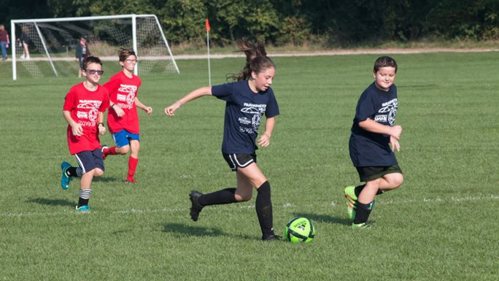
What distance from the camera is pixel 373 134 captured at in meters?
A: 10.1

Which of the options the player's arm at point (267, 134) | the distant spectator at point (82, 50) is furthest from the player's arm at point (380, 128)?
the distant spectator at point (82, 50)

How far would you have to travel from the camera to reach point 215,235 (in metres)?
9.73

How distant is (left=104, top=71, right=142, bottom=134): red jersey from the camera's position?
1439 centimetres

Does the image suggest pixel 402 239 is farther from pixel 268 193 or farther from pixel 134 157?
pixel 134 157

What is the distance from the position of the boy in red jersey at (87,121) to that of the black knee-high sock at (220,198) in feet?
6.16

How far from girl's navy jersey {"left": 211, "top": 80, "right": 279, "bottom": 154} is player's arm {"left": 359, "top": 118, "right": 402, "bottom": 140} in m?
1.01

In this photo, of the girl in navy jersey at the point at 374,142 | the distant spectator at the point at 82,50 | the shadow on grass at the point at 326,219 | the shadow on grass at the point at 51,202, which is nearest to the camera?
the girl in navy jersey at the point at 374,142

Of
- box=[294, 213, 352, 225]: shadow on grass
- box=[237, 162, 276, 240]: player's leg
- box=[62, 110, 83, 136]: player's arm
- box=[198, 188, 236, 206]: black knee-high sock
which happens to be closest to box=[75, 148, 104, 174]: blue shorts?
box=[62, 110, 83, 136]: player's arm

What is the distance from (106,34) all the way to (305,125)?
31007mm

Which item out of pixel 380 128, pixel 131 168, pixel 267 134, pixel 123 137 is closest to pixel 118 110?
pixel 131 168

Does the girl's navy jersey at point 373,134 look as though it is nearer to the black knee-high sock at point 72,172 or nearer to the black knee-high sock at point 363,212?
the black knee-high sock at point 363,212

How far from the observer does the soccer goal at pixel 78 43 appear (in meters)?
46.9

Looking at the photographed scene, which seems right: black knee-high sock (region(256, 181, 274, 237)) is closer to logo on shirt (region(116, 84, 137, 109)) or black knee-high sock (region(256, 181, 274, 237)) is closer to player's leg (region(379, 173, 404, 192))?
player's leg (region(379, 173, 404, 192))

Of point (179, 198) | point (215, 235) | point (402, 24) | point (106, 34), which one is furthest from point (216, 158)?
point (402, 24)
